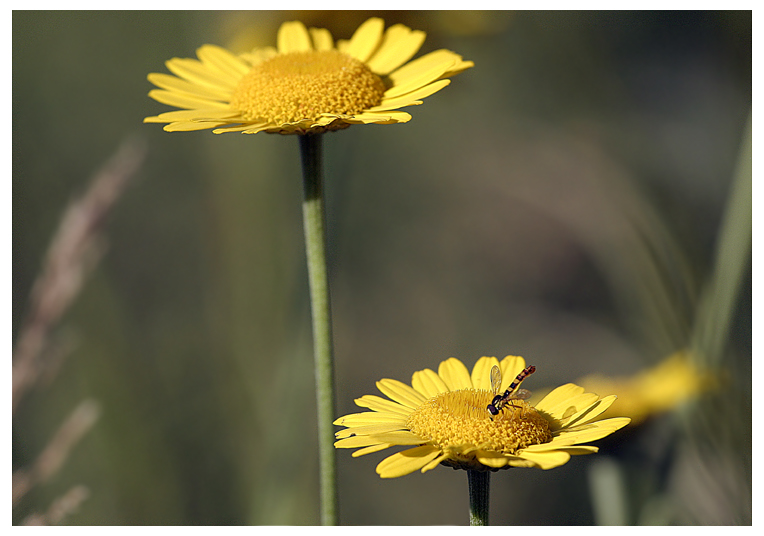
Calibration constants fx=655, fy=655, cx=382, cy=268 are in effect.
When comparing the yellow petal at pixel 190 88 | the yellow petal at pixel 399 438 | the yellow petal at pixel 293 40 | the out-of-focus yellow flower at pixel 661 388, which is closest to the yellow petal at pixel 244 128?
the yellow petal at pixel 190 88

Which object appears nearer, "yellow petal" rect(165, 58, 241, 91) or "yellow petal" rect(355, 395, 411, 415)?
"yellow petal" rect(355, 395, 411, 415)

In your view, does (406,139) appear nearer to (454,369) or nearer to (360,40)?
(360,40)

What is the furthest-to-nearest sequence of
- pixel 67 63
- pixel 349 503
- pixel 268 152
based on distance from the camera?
1. pixel 67 63
2. pixel 349 503
3. pixel 268 152

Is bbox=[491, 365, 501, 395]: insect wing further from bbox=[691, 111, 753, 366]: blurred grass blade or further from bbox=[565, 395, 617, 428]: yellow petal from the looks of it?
bbox=[691, 111, 753, 366]: blurred grass blade

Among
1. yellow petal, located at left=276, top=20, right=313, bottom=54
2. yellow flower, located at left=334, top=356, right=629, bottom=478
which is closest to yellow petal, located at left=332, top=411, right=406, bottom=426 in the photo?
yellow flower, located at left=334, top=356, right=629, bottom=478

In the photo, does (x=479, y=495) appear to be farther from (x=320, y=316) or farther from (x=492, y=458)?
(x=320, y=316)

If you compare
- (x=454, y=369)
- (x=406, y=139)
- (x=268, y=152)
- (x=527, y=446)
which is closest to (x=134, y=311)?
(x=268, y=152)
